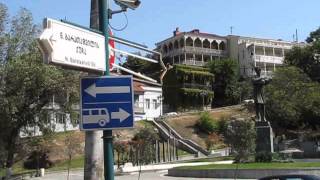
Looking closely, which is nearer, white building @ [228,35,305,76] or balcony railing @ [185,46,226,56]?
balcony railing @ [185,46,226,56]

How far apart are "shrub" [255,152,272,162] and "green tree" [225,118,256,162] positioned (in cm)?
161

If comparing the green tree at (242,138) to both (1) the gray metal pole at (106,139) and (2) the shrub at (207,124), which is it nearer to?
(1) the gray metal pole at (106,139)

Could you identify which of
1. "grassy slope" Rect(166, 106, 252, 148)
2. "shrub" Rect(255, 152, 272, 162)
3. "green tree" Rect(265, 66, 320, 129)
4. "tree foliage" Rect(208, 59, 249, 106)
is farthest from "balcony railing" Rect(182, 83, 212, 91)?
"shrub" Rect(255, 152, 272, 162)

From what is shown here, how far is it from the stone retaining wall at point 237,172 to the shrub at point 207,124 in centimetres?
4121

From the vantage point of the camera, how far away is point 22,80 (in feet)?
96.7

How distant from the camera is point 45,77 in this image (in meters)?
30.0

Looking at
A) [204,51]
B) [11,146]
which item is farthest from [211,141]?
[204,51]

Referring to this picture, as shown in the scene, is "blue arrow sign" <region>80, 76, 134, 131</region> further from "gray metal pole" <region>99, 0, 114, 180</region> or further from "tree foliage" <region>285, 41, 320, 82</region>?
"tree foliage" <region>285, 41, 320, 82</region>

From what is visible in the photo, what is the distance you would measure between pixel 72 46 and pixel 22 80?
24167 millimetres

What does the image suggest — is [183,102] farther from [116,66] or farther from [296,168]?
[116,66]

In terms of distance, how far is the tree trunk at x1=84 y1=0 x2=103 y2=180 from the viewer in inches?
332

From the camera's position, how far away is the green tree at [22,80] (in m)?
28.9

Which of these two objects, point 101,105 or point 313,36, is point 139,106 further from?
point 101,105

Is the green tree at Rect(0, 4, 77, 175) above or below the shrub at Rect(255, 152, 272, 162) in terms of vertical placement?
above
